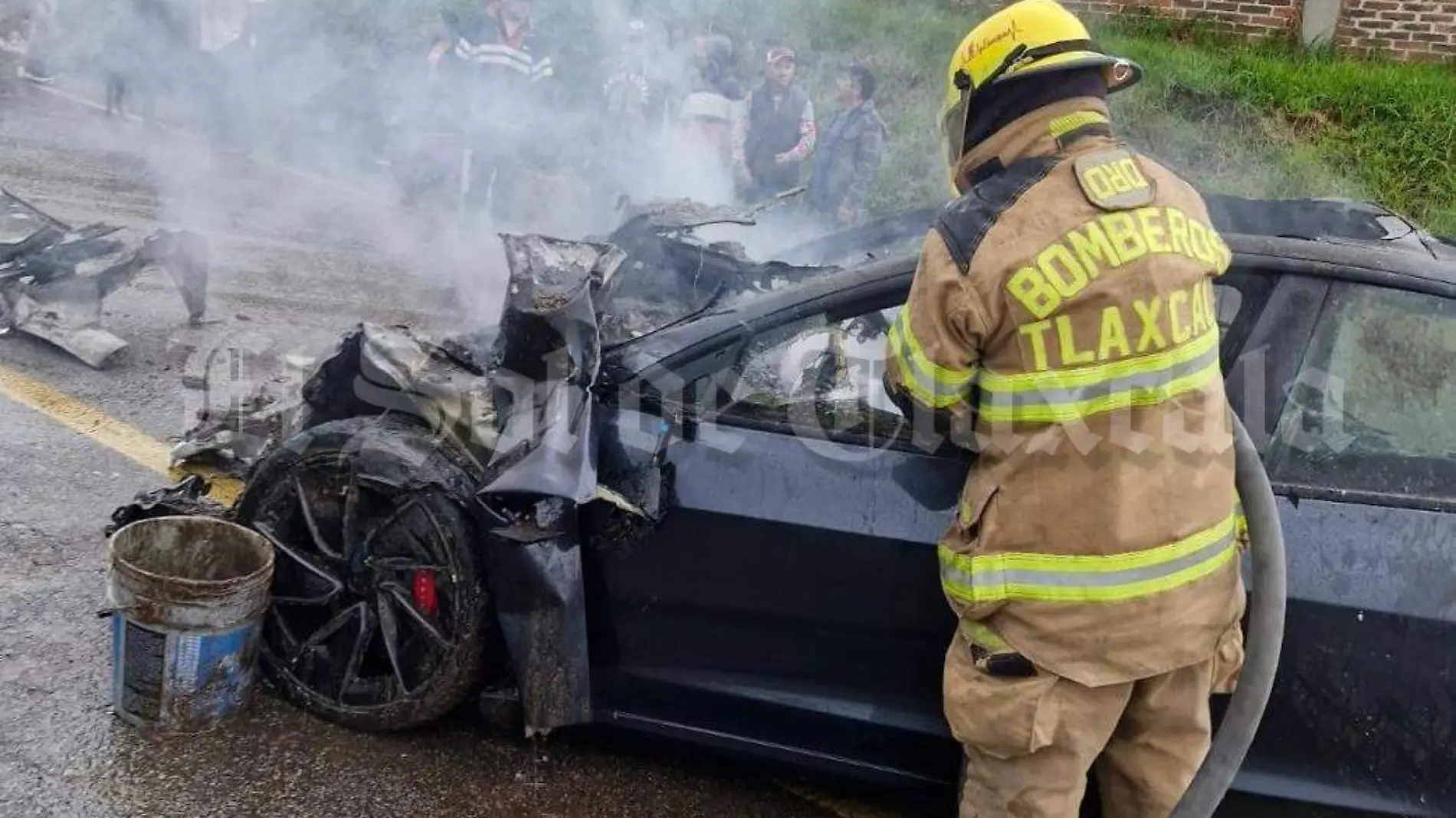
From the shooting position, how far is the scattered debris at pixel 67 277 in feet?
18.3

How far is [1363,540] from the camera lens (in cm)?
256

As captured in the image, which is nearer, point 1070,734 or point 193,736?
point 1070,734

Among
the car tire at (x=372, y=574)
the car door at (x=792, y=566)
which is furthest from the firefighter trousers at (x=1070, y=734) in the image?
the car tire at (x=372, y=574)

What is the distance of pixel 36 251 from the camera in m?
5.65

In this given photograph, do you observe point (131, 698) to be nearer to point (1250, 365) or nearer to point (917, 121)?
point (1250, 365)

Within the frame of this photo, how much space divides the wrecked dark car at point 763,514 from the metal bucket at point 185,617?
0.39 ft

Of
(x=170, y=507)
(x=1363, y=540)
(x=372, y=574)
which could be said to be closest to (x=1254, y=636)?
(x=1363, y=540)

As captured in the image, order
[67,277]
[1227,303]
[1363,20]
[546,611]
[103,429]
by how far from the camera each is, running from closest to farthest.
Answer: [1227,303] → [546,611] → [103,429] → [67,277] → [1363,20]

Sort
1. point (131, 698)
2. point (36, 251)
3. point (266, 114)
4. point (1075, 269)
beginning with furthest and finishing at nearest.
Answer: point (266, 114) → point (36, 251) → point (131, 698) → point (1075, 269)

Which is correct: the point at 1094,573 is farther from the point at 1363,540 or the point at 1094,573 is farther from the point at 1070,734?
the point at 1363,540

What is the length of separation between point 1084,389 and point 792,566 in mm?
846

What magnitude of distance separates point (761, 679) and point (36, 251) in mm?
4500

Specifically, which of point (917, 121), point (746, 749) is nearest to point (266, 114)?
point (917, 121)

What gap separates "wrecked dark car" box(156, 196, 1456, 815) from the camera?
2576 mm
